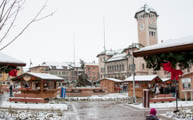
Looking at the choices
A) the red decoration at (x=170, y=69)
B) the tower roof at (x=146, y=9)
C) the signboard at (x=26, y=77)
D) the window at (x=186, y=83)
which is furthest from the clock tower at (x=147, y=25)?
the red decoration at (x=170, y=69)

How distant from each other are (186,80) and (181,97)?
Result: 1875mm

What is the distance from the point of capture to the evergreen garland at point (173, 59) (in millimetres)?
8438

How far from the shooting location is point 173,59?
8.77m

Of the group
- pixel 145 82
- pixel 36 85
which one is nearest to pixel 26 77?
pixel 36 85

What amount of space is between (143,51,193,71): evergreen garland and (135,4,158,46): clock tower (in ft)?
193

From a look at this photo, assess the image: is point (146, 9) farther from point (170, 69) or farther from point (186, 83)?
point (170, 69)

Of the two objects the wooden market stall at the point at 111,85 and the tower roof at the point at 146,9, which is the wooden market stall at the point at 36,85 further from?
the tower roof at the point at 146,9

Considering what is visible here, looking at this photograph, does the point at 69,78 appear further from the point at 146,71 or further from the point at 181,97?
the point at 181,97

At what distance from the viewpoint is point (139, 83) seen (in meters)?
25.5

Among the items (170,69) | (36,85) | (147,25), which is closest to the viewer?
(170,69)

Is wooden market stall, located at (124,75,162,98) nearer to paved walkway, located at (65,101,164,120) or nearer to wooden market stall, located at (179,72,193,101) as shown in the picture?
wooden market stall, located at (179,72,193,101)

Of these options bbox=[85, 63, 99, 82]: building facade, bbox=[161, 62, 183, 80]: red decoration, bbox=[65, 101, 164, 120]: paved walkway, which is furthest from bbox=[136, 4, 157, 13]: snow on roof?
bbox=[161, 62, 183, 80]: red decoration

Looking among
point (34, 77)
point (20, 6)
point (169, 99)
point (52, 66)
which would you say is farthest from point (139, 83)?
point (52, 66)

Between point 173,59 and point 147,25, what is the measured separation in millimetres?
60622
